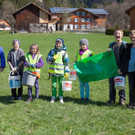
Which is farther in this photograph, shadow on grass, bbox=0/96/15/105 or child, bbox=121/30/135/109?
shadow on grass, bbox=0/96/15/105

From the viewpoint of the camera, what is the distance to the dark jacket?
619 cm

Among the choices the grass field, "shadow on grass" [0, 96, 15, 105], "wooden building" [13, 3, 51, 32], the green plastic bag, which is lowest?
the grass field

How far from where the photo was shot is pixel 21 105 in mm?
6641

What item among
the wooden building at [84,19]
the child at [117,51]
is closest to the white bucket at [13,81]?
the child at [117,51]

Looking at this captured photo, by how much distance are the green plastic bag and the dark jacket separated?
1.26ft

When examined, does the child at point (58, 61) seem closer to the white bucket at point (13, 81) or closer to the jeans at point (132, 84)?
the white bucket at point (13, 81)

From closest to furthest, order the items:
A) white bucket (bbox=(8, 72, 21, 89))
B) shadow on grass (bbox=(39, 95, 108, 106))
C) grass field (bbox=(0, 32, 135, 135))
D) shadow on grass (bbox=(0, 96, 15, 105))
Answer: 1. grass field (bbox=(0, 32, 135, 135))
2. white bucket (bbox=(8, 72, 21, 89))
3. shadow on grass (bbox=(39, 95, 108, 106))
4. shadow on grass (bbox=(0, 96, 15, 105))

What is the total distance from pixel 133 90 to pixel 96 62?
51.1 inches

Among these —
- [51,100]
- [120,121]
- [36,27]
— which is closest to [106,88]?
[51,100]

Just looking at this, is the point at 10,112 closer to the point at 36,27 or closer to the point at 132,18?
the point at 132,18

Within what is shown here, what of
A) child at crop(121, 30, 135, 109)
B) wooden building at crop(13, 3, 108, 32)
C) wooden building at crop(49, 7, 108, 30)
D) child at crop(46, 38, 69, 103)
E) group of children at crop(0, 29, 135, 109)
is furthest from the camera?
wooden building at crop(49, 7, 108, 30)

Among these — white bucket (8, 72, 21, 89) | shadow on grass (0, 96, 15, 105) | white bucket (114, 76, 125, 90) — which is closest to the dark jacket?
white bucket (114, 76, 125, 90)

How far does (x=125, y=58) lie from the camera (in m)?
6.26

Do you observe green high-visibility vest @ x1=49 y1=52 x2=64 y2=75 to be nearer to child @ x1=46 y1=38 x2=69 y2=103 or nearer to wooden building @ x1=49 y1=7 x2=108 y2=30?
child @ x1=46 y1=38 x2=69 y2=103
